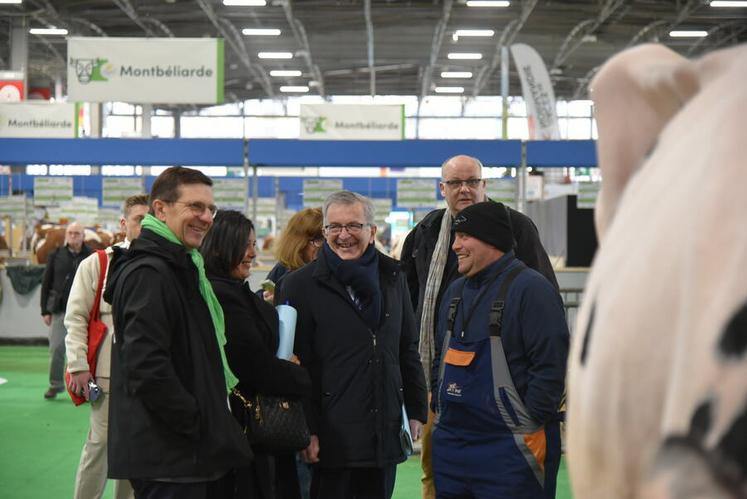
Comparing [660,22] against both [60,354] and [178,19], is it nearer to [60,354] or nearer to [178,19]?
[178,19]

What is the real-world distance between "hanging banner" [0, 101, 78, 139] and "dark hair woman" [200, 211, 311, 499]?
14.1m

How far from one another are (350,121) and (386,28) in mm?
Answer: 7140

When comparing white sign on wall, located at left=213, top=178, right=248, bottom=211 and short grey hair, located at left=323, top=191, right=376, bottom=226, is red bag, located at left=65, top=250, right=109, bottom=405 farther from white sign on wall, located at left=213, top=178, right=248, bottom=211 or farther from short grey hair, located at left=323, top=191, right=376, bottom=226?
white sign on wall, located at left=213, top=178, right=248, bottom=211

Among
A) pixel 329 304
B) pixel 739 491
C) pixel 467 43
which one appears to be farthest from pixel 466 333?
pixel 467 43

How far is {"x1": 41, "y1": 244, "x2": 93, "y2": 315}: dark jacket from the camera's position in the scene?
29.1 ft

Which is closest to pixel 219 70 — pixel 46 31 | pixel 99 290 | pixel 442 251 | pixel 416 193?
pixel 416 193

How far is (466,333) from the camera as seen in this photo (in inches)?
136

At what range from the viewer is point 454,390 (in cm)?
339

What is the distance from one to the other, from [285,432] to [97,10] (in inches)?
778

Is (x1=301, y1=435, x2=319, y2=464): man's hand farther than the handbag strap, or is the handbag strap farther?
the handbag strap

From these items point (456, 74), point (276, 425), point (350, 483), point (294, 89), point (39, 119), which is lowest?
point (350, 483)

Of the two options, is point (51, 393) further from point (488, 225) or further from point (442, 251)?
point (488, 225)

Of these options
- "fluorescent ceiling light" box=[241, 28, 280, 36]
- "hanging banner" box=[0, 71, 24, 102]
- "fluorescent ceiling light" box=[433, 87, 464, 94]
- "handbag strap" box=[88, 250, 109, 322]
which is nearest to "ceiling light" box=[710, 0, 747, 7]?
"fluorescent ceiling light" box=[241, 28, 280, 36]

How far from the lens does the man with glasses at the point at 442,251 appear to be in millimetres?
4320
